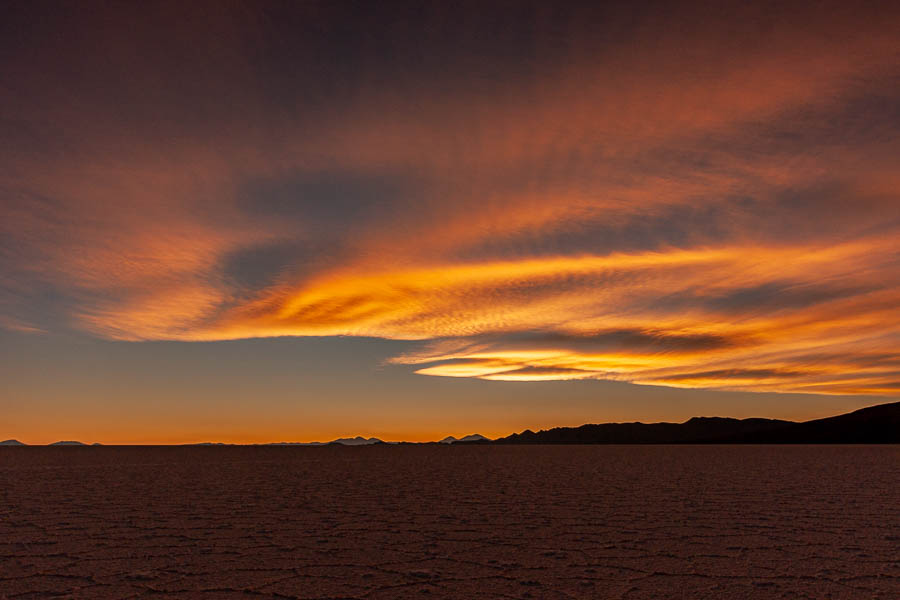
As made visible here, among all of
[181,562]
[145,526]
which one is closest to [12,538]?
[145,526]

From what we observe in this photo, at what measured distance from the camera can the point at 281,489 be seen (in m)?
11.6

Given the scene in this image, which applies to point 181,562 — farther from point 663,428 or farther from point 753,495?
point 663,428

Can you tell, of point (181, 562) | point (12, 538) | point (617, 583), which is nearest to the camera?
point (617, 583)

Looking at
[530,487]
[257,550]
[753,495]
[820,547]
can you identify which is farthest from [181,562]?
[753,495]

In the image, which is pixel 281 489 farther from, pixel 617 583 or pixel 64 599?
pixel 617 583

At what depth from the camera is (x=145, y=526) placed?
721 cm

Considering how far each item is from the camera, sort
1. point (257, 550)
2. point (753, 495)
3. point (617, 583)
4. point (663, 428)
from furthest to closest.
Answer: point (663, 428) < point (753, 495) < point (257, 550) < point (617, 583)

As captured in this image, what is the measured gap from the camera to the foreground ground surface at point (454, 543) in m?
4.57

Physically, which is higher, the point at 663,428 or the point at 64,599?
Answer: the point at 663,428

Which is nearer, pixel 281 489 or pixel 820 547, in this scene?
pixel 820 547

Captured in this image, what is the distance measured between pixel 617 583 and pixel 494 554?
128 centimetres

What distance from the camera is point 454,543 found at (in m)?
6.14

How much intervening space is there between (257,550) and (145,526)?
210 centimetres

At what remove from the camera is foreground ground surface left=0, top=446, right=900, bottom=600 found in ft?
15.0
